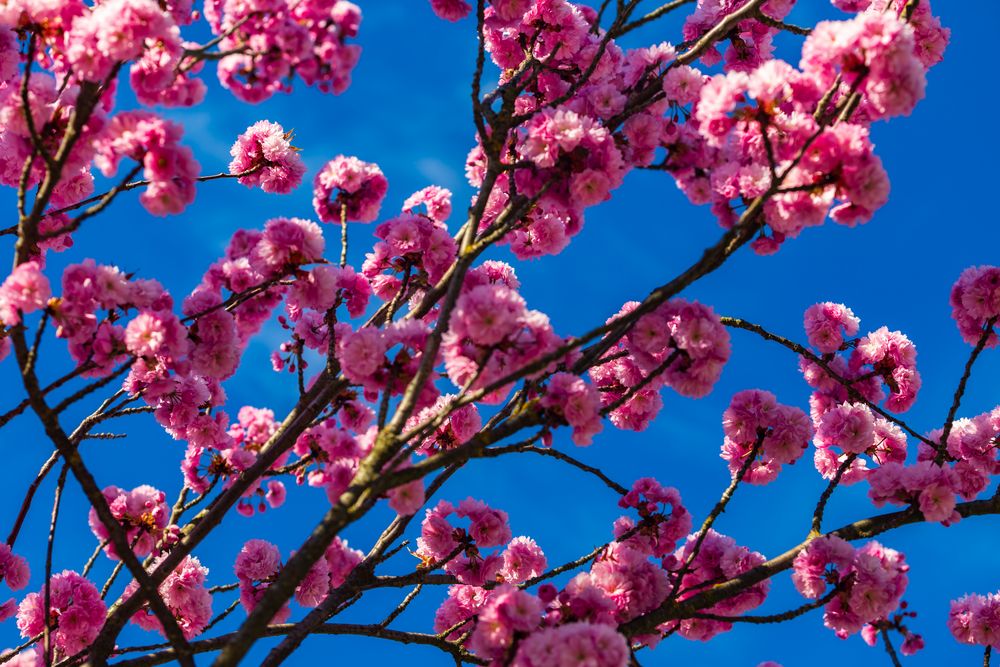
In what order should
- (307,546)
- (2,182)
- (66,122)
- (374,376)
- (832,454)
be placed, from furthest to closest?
(832,454) → (2,182) → (66,122) → (374,376) → (307,546)

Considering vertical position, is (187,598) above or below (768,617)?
above

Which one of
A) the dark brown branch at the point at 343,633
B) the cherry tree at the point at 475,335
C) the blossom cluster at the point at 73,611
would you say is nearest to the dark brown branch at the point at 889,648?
the cherry tree at the point at 475,335

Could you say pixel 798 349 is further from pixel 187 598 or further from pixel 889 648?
pixel 187 598

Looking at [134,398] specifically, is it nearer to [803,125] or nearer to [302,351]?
[302,351]

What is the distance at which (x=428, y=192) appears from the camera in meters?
6.20

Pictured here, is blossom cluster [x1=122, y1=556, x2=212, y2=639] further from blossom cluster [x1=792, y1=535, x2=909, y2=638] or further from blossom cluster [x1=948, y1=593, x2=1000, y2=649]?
blossom cluster [x1=948, y1=593, x2=1000, y2=649]

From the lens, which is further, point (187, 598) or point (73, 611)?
point (187, 598)

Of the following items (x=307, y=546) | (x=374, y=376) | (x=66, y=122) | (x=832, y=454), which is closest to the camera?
(x=307, y=546)

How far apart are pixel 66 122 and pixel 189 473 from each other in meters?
2.37

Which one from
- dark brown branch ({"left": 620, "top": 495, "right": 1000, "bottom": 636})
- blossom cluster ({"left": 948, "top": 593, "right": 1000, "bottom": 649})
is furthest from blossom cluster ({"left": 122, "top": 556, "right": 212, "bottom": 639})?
blossom cluster ({"left": 948, "top": 593, "right": 1000, "bottom": 649})

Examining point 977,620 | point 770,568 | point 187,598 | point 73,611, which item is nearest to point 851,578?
point 770,568

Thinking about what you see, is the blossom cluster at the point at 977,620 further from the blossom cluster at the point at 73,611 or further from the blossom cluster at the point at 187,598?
the blossom cluster at the point at 73,611

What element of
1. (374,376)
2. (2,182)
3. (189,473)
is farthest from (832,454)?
(2,182)

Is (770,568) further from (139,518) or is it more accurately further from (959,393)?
(139,518)
